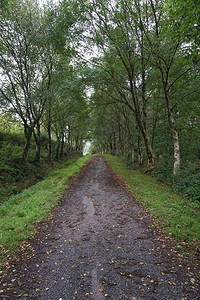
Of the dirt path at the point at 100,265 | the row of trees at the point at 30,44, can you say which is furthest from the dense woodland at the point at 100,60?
the dirt path at the point at 100,265

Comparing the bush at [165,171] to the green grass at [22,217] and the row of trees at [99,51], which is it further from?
the green grass at [22,217]

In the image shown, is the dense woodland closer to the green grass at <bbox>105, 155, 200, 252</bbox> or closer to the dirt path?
the green grass at <bbox>105, 155, 200, 252</bbox>

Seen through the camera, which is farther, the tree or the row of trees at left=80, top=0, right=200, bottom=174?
the tree

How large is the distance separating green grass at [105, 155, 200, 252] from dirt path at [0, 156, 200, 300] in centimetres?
56

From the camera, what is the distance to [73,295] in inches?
127

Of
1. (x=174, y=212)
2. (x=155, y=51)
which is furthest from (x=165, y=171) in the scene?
(x=155, y=51)

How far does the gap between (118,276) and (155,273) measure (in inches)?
34.2

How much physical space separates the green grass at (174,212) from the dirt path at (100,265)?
1.84 ft

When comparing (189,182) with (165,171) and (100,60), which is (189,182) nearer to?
(165,171)

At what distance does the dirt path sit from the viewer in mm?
3252

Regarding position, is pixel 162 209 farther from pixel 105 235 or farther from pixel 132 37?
pixel 132 37

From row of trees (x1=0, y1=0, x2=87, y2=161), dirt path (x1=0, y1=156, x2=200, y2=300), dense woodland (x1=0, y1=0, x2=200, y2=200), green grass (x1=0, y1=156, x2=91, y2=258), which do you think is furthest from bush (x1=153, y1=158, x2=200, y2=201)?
row of trees (x1=0, y1=0, x2=87, y2=161)

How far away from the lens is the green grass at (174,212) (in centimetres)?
495

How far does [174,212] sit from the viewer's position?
21.6 ft
